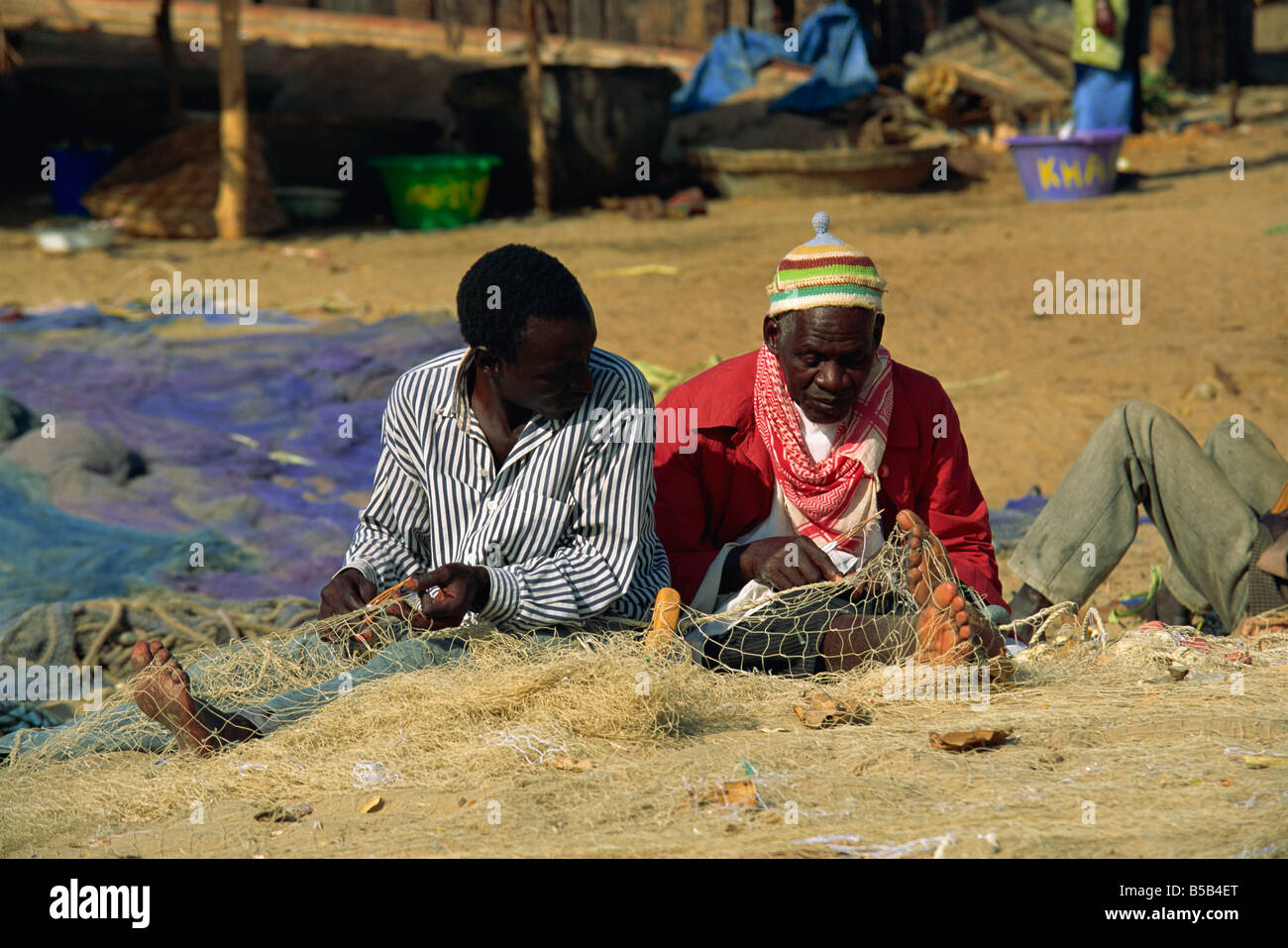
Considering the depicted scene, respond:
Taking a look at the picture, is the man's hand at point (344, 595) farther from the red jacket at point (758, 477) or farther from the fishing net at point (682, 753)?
the red jacket at point (758, 477)

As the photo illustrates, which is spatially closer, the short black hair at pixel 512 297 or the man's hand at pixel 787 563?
the short black hair at pixel 512 297

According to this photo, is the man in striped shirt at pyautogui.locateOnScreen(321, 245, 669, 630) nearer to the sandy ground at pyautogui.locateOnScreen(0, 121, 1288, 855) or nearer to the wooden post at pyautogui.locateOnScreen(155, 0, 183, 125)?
the sandy ground at pyautogui.locateOnScreen(0, 121, 1288, 855)

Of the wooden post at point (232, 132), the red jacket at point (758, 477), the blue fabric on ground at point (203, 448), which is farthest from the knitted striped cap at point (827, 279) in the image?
the wooden post at point (232, 132)

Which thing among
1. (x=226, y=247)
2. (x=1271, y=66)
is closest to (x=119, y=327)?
(x=226, y=247)

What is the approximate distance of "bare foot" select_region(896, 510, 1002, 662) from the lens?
3.19 meters

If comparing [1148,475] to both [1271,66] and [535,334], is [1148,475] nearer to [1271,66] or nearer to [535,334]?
[535,334]

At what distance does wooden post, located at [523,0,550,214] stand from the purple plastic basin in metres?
4.63

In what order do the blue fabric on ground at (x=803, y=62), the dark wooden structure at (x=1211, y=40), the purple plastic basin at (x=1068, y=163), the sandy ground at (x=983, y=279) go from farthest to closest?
the dark wooden structure at (x=1211, y=40)
the blue fabric on ground at (x=803, y=62)
the purple plastic basin at (x=1068, y=163)
the sandy ground at (x=983, y=279)

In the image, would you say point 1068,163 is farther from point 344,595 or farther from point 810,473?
point 344,595

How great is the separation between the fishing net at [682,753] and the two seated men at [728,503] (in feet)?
0.20

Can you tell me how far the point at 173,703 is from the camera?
10.0 feet

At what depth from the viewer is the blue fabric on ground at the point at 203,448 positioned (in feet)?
18.2

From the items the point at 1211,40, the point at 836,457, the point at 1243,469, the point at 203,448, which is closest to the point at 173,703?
the point at 836,457

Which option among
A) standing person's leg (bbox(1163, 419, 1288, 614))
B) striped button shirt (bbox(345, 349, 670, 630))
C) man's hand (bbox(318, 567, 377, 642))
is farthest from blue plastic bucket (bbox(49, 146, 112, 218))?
standing person's leg (bbox(1163, 419, 1288, 614))
